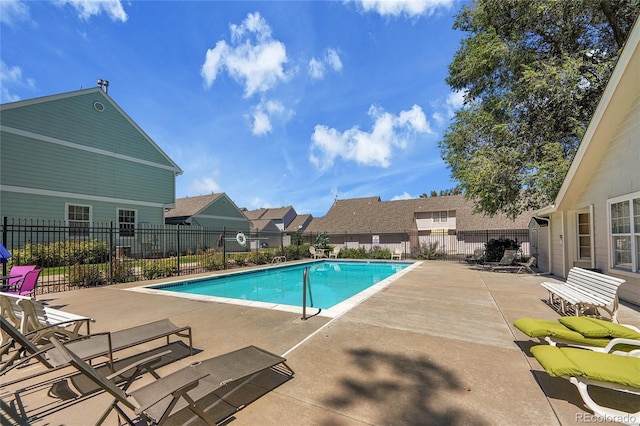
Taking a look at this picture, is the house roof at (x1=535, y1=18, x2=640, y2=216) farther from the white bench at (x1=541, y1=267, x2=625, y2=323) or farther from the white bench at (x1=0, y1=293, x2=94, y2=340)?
the white bench at (x1=0, y1=293, x2=94, y2=340)

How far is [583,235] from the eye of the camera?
386 inches

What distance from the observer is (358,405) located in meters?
2.79

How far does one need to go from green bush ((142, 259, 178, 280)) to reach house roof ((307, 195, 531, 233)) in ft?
68.1

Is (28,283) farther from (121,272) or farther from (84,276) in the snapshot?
(121,272)

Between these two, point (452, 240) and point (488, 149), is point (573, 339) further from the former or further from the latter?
point (452, 240)

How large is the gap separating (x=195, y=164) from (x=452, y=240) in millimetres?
25551

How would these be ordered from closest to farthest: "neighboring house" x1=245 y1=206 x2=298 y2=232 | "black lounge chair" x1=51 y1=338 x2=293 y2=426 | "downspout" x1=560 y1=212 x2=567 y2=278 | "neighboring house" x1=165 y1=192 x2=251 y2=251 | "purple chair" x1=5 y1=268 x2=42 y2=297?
1. "black lounge chair" x1=51 y1=338 x2=293 y2=426
2. "purple chair" x1=5 y1=268 x2=42 y2=297
3. "downspout" x1=560 y1=212 x2=567 y2=278
4. "neighboring house" x1=165 y1=192 x2=251 y2=251
5. "neighboring house" x1=245 y1=206 x2=298 y2=232

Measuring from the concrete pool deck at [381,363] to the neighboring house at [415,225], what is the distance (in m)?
22.2

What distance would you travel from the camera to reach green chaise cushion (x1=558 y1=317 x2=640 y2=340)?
135 inches

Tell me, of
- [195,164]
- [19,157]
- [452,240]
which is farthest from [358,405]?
[452,240]

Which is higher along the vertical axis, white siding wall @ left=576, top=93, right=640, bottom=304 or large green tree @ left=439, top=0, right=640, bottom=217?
large green tree @ left=439, top=0, right=640, bottom=217

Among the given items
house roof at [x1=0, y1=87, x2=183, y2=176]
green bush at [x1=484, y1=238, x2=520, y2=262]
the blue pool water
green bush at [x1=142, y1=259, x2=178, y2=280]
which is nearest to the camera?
the blue pool water

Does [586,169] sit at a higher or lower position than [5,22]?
lower

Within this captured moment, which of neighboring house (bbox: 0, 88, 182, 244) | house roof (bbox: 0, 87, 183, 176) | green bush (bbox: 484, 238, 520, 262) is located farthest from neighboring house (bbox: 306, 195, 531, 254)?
neighboring house (bbox: 0, 88, 182, 244)
